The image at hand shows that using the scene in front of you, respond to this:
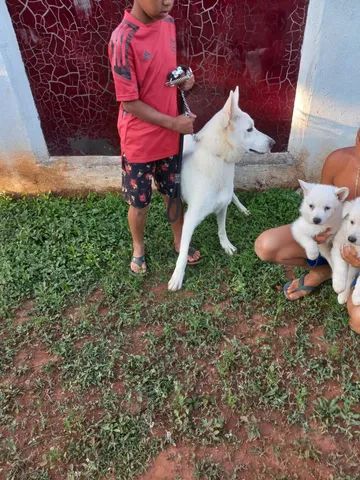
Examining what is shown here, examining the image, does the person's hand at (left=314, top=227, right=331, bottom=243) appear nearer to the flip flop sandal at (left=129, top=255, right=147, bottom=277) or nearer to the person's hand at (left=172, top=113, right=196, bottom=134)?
the person's hand at (left=172, top=113, right=196, bottom=134)

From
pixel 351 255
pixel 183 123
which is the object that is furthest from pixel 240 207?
pixel 351 255

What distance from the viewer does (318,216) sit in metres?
2.39

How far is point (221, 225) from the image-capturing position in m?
3.50

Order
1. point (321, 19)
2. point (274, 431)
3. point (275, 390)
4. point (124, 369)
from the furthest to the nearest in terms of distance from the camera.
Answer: point (321, 19)
point (124, 369)
point (275, 390)
point (274, 431)

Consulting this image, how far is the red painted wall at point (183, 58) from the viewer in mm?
3424

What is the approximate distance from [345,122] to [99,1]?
7.75 ft

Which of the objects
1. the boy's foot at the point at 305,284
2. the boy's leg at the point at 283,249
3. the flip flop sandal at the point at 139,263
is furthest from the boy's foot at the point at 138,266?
the boy's foot at the point at 305,284

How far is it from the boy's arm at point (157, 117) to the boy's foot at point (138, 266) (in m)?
1.18

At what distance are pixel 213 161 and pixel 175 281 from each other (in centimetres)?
96

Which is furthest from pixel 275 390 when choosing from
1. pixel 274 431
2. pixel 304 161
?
pixel 304 161

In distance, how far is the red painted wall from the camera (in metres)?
Result: 3.42

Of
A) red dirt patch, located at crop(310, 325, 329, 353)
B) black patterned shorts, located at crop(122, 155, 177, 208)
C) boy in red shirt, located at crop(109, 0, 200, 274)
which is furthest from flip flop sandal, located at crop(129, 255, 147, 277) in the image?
red dirt patch, located at crop(310, 325, 329, 353)

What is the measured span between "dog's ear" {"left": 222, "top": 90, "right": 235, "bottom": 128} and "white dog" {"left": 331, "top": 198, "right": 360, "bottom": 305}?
0.98m

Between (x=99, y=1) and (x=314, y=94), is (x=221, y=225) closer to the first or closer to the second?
(x=314, y=94)
